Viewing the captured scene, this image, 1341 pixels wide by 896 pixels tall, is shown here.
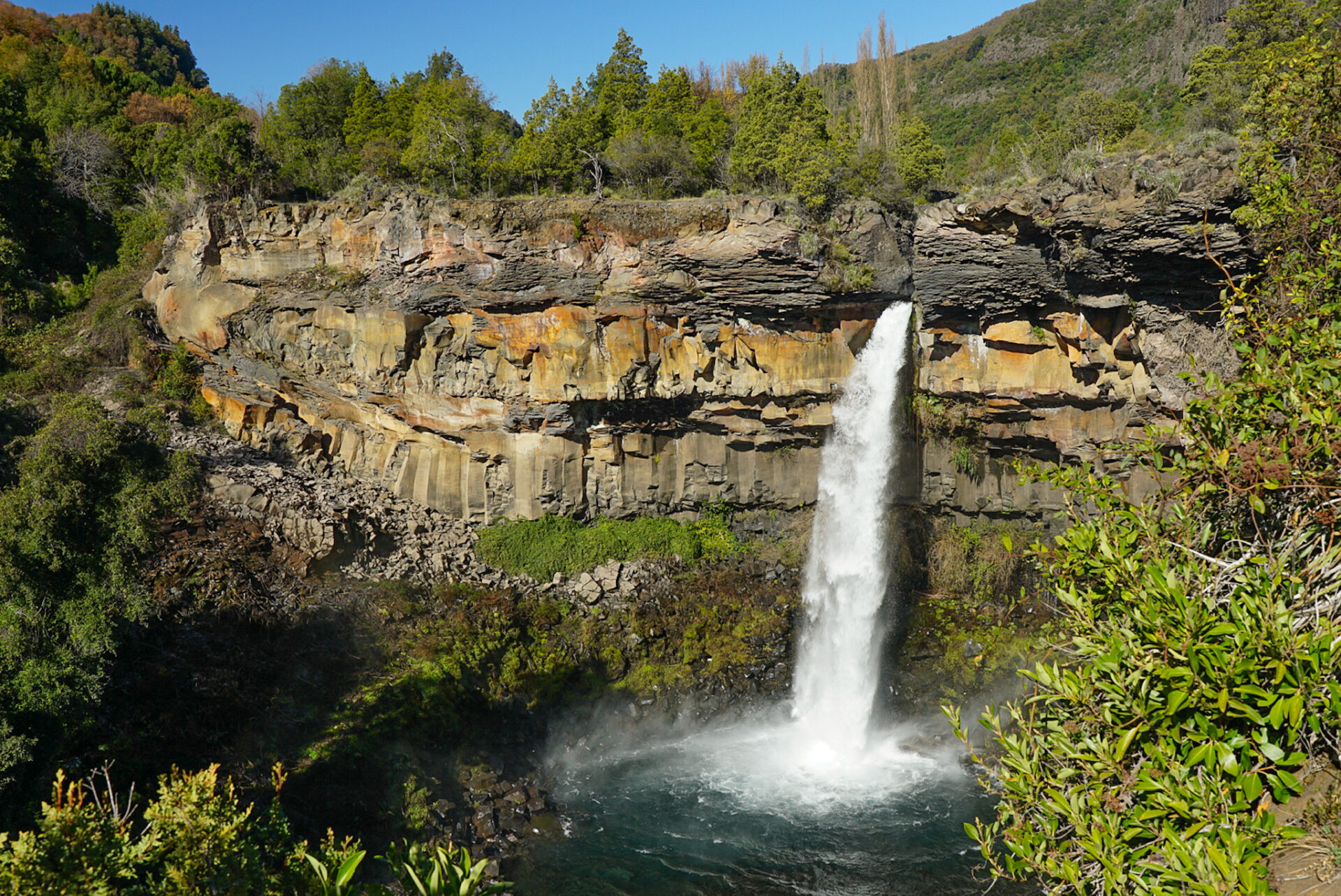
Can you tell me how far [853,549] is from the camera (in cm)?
1986

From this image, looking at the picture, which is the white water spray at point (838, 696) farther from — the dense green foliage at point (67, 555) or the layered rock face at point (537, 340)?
the dense green foliage at point (67, 555)

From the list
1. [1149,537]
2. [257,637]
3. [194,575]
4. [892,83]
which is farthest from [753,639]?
[892,83]

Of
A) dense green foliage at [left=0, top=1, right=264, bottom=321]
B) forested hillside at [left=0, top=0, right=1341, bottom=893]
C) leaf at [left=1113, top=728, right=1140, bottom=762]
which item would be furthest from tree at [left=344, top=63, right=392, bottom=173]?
leaf at [left=1113, top=728, right=1140, bottom=762]

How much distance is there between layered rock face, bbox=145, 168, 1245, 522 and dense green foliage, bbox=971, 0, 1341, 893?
9.39 metres

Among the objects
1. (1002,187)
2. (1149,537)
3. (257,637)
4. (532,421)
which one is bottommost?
(257,637)

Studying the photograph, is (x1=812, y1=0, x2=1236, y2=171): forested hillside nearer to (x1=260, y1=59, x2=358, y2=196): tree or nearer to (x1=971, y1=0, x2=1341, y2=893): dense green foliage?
(x1=971, y1=0, x2=1341, y2=893): dense green foliage

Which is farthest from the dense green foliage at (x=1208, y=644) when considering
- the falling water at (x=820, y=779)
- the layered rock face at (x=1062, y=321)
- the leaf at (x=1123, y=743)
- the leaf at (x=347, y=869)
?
the falling water at (x=820, y=779)

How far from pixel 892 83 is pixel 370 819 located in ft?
95.0

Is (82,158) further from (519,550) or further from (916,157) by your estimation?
(916,157)

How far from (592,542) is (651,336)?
5.53 metres

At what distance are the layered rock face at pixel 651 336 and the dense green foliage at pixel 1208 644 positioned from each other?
939 cm

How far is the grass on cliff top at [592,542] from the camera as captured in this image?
65.9ft

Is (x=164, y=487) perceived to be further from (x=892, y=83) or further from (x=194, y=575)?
(x=892, y=83)

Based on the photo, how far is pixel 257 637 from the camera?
610 inches
